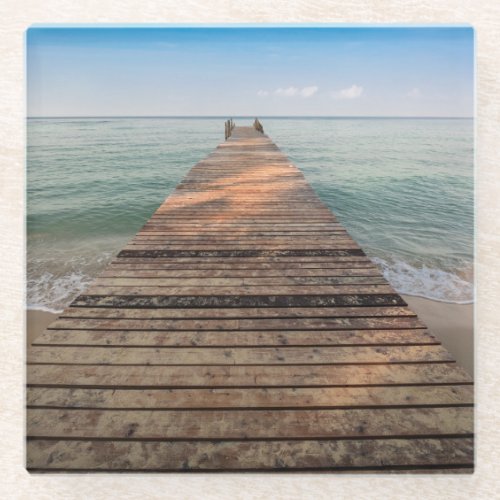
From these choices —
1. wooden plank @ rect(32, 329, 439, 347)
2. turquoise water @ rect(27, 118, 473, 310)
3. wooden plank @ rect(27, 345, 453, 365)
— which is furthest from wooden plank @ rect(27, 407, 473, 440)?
turquoise water @ rect(27, 118, 473, 310)

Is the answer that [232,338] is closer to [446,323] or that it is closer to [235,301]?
[235,301]

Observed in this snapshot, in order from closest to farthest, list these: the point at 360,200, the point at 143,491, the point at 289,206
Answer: the point at 143,491
the point at 289,206
the point at 360,200

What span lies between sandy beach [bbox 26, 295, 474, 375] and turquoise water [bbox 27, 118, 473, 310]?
167mm

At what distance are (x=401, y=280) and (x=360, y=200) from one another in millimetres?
5276

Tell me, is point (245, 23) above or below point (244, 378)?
above

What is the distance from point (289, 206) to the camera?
148 inches

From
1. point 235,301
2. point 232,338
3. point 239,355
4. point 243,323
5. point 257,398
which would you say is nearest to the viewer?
point 257,398

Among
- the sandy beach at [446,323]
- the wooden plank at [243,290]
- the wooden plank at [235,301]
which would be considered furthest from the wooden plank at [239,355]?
the wooden plank at [243,290]

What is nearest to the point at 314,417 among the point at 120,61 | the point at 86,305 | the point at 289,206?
the point at 86,305

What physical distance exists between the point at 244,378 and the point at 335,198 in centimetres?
965

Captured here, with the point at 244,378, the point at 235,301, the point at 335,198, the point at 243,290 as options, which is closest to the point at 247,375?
the point at 244,378

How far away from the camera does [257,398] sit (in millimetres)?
1399

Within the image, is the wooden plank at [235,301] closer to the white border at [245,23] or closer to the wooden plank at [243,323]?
the wooden plank at [243,323]
